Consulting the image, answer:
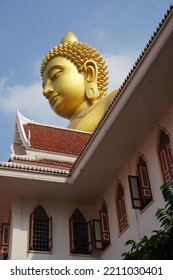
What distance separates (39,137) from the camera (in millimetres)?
15539

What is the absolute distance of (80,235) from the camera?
12.1 metres

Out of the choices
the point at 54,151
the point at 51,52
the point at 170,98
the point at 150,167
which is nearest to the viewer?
the point at 170,98

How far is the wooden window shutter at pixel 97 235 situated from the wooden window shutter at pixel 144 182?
227cm

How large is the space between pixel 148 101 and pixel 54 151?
19.3ft

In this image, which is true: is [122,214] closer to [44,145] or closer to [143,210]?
[143,210]

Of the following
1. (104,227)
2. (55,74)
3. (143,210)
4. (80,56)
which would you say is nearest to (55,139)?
(104,227)

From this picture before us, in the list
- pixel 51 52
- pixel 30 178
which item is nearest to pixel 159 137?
pixel 30 178

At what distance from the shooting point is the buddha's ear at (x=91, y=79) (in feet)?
76.3

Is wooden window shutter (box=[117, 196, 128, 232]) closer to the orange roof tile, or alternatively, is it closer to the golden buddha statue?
the orange roof tile

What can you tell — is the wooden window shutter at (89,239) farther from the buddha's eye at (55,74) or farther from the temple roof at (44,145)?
the buddha's eye at (55,74)

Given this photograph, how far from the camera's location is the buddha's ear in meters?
23.2

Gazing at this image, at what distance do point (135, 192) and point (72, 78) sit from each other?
13.0 m

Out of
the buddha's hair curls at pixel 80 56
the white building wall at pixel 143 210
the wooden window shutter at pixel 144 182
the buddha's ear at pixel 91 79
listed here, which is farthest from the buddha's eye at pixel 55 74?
the wooden window shutter at pixel 144 182
